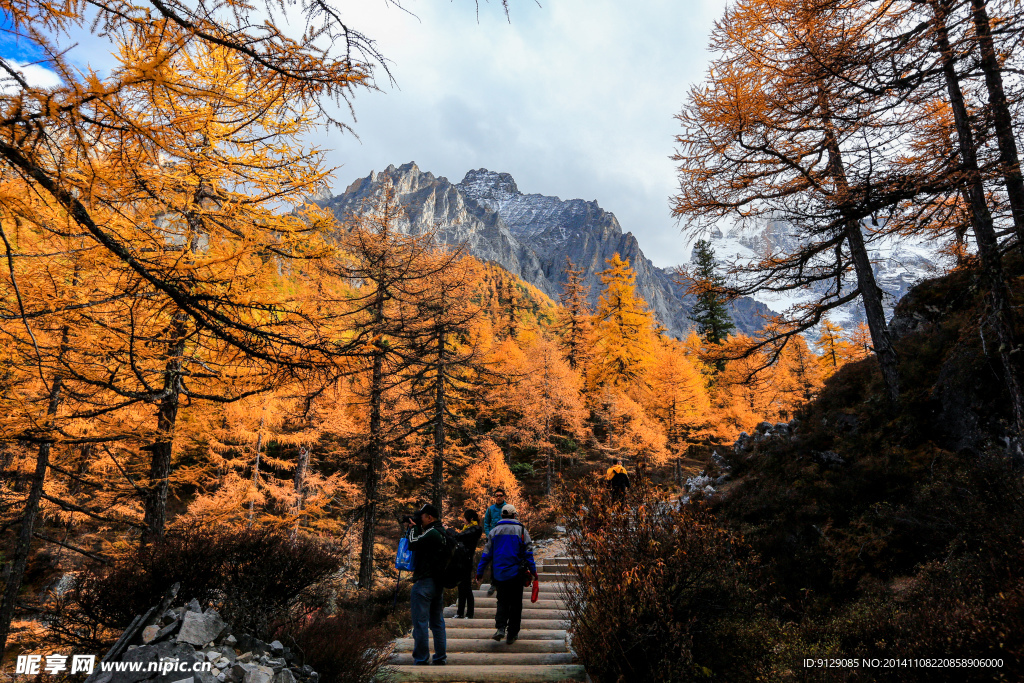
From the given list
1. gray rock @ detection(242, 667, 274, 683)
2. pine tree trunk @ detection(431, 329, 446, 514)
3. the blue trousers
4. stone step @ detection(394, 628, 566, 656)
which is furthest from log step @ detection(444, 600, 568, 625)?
pine tree trunk @ detection(431, 329, 446, 514)

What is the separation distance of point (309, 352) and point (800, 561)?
779cm

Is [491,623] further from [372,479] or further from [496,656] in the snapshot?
[372,479]

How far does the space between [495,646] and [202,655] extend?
10.1 feet

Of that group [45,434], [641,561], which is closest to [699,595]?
[641,561]

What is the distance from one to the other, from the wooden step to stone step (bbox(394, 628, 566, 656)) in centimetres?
13

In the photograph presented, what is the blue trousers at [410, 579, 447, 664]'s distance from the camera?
473 centimetres

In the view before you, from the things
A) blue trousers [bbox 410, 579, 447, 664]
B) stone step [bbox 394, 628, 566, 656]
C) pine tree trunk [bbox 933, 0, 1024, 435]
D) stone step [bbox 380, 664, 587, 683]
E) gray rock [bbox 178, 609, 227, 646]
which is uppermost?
pine tree trunk [bbox 933, 0, 1024, 435]

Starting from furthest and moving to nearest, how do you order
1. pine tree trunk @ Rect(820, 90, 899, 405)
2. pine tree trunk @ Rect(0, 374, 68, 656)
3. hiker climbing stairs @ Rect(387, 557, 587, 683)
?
pine tree trunk @ Rect(820, 90, 899, 405)
pine tree trunk @ Rect(0, 374, 68, 656)
hiker climbing stairs @ Rect(387, 557, 587, 683)

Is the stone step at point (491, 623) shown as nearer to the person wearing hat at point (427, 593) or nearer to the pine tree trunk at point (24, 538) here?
the person wearing hat at point (427, 593)

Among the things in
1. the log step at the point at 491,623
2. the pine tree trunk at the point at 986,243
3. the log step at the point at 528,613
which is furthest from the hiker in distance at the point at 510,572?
the pine tree trunk at the point at 986,243

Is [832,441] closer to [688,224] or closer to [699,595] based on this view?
[688,224]

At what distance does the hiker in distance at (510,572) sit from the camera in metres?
5.23

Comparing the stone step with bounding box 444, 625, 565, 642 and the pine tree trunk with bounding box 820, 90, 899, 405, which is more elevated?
the pine tree trunk with bounding box 820, 90, 899, 405

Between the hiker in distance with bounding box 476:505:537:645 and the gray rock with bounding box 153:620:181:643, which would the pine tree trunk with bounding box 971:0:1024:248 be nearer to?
the hiker in distance with bounding box 476:505:537:645
